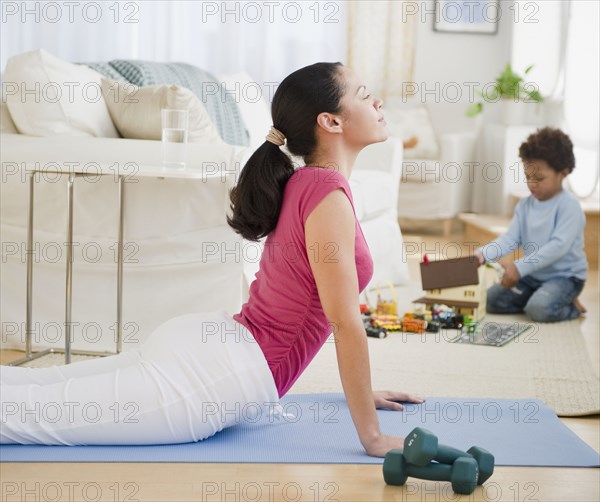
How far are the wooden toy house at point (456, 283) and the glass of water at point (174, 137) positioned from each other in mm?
1115

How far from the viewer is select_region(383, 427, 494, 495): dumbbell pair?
1641 millimetres

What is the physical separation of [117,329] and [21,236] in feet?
1.51

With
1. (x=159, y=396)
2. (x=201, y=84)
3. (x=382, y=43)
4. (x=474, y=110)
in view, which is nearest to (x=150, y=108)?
(x=201, y=84)

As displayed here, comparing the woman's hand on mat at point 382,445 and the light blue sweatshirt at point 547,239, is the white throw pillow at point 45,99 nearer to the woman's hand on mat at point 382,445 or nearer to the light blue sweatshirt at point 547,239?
the light blue sweatshirt at point 547,239

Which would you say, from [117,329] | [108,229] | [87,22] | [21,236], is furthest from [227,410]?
[87,22]

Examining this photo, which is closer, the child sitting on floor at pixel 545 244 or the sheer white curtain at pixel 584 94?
the child sitting on floor at pixel 545 244

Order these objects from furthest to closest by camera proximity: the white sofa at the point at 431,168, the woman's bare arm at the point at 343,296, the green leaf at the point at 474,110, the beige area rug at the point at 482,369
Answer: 1. the green leaf at the point at 474,110
2. the white sofa at the point at 431,168
3. the beige area rug at the point at 482,369
4. the woman's bare arm at the point at 343,296

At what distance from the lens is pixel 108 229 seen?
2.79m

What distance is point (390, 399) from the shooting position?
217 cm

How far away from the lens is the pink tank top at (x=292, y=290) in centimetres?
181

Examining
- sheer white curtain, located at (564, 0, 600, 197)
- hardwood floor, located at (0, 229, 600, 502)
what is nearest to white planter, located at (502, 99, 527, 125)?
sheer white curtain, located at (564, 0, 600, 197)

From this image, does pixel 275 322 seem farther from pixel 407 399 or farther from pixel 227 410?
pixel 407 399

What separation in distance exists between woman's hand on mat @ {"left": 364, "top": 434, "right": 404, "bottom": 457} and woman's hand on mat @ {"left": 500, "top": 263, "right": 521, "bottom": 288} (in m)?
1.79

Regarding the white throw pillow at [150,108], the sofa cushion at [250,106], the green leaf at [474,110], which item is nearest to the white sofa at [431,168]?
the green leaf at [474,110]
